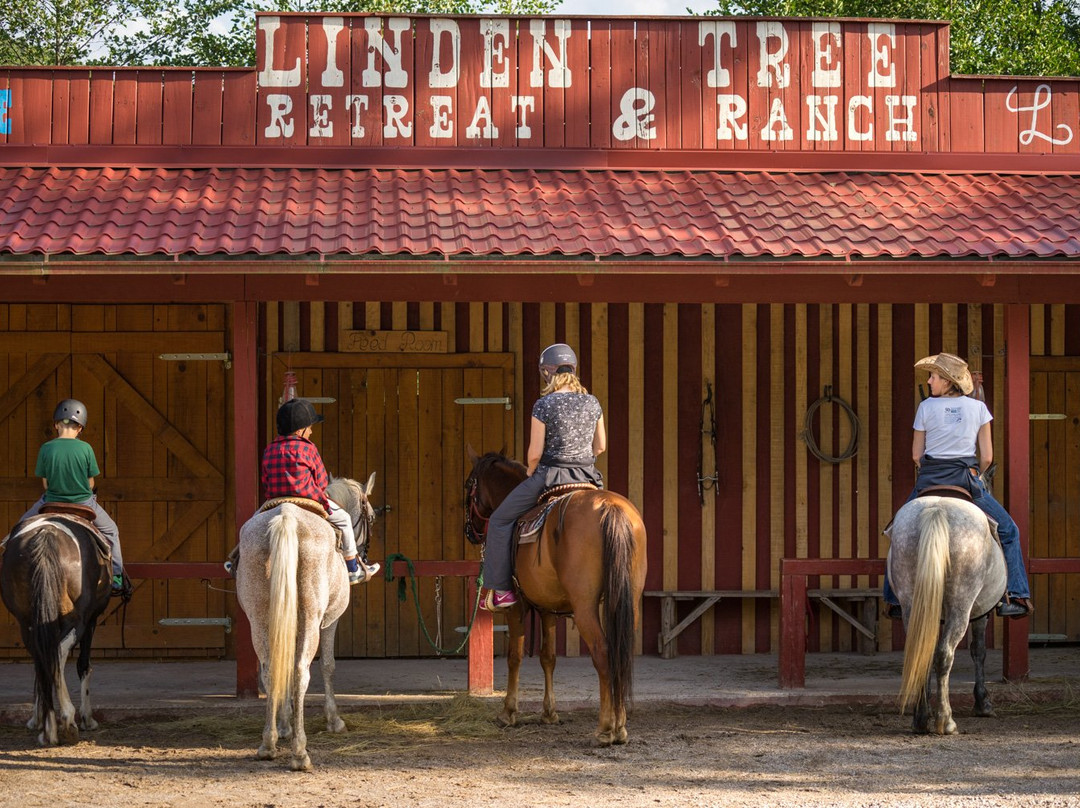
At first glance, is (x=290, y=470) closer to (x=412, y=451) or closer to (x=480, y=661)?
(x=480, y=661)

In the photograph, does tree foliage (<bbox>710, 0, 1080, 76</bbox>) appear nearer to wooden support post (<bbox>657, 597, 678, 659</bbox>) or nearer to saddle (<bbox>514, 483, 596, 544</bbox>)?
wooden support post (<bbox>657, 597, 678, 659</bbox>)

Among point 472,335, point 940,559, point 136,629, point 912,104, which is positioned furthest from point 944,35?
point 136,629

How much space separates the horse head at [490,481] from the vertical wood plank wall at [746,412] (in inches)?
82.8

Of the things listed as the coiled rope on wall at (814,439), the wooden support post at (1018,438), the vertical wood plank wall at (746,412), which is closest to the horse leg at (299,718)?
the vertical wood plank wall at (746,412)

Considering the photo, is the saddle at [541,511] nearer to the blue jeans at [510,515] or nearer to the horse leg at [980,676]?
the blue jeans at [510,515]

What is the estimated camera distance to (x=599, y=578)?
715cm

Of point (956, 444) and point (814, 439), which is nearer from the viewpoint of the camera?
point (956, 444)

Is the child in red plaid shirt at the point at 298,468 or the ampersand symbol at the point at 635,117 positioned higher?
the ampersand symbol at the point at 635,117

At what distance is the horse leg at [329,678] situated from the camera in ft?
25.4

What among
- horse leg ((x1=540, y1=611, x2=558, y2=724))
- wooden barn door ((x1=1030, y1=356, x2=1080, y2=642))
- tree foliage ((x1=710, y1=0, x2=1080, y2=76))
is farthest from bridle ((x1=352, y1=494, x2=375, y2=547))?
tree foliage ((x1=710, y1=0, x2=1080, y2=76))

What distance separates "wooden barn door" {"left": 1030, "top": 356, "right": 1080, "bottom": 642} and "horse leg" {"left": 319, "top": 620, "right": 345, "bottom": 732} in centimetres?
597

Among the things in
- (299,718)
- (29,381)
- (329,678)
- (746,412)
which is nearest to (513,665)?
(329,678)

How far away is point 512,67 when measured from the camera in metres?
10.7

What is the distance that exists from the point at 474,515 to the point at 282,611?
71.5 inches
